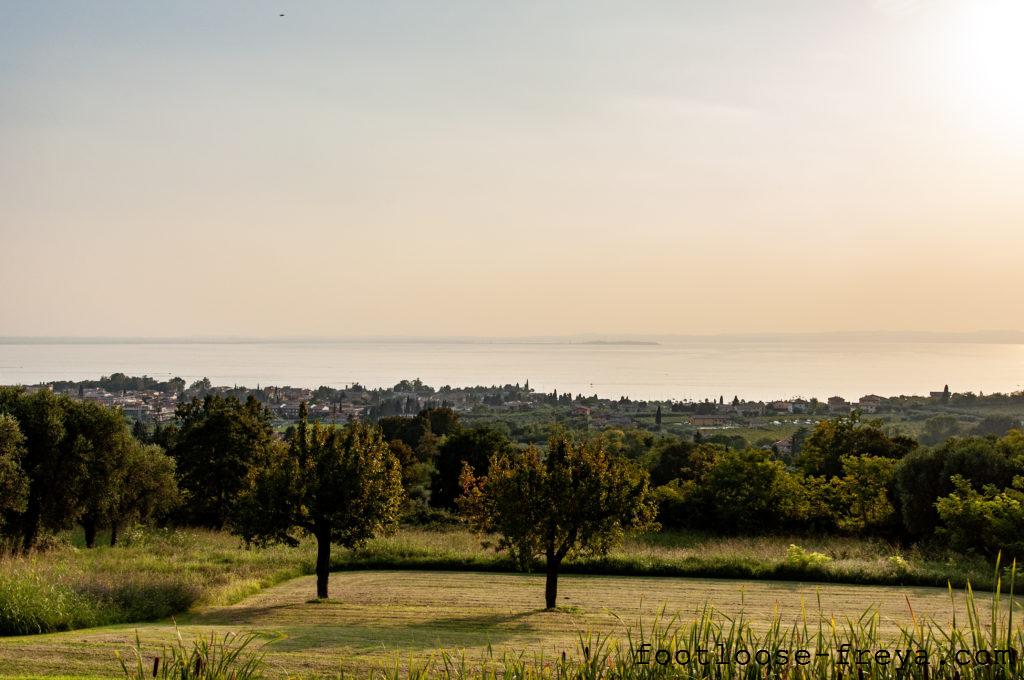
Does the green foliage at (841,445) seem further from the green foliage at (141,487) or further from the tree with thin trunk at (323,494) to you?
the green foliage at (141,487)

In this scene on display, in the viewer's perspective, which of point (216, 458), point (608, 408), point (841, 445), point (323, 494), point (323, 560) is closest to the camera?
point (323, 494)

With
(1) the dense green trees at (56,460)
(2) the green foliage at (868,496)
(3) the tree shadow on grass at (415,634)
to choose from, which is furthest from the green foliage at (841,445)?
(1) the dense green trees at (56,460)

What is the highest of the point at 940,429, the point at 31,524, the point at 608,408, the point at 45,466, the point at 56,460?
the point at 608,408

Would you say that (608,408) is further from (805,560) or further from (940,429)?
(805,560)

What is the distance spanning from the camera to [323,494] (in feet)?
61.8

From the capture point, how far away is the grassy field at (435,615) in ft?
36.6

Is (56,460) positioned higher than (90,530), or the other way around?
(56,460)

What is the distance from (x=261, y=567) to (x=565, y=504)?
A: 9893mm

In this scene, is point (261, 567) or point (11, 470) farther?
point (261, 567)

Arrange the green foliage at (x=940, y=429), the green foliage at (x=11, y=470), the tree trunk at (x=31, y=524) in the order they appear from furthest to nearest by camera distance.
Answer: the green foliage at (x=940, y=429) < the tree trunk at (x=31, y=524) < the green foliage at (x=11, y=470)

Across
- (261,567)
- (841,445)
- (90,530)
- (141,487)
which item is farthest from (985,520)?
(90,530)

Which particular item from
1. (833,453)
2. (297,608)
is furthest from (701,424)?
(297,608)

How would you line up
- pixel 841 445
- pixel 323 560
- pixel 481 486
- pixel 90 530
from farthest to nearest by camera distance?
pixel 841 445, pixel 90 530, pixel 481 486, pixel 323 560

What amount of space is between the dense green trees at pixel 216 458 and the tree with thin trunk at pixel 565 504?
2231cm
